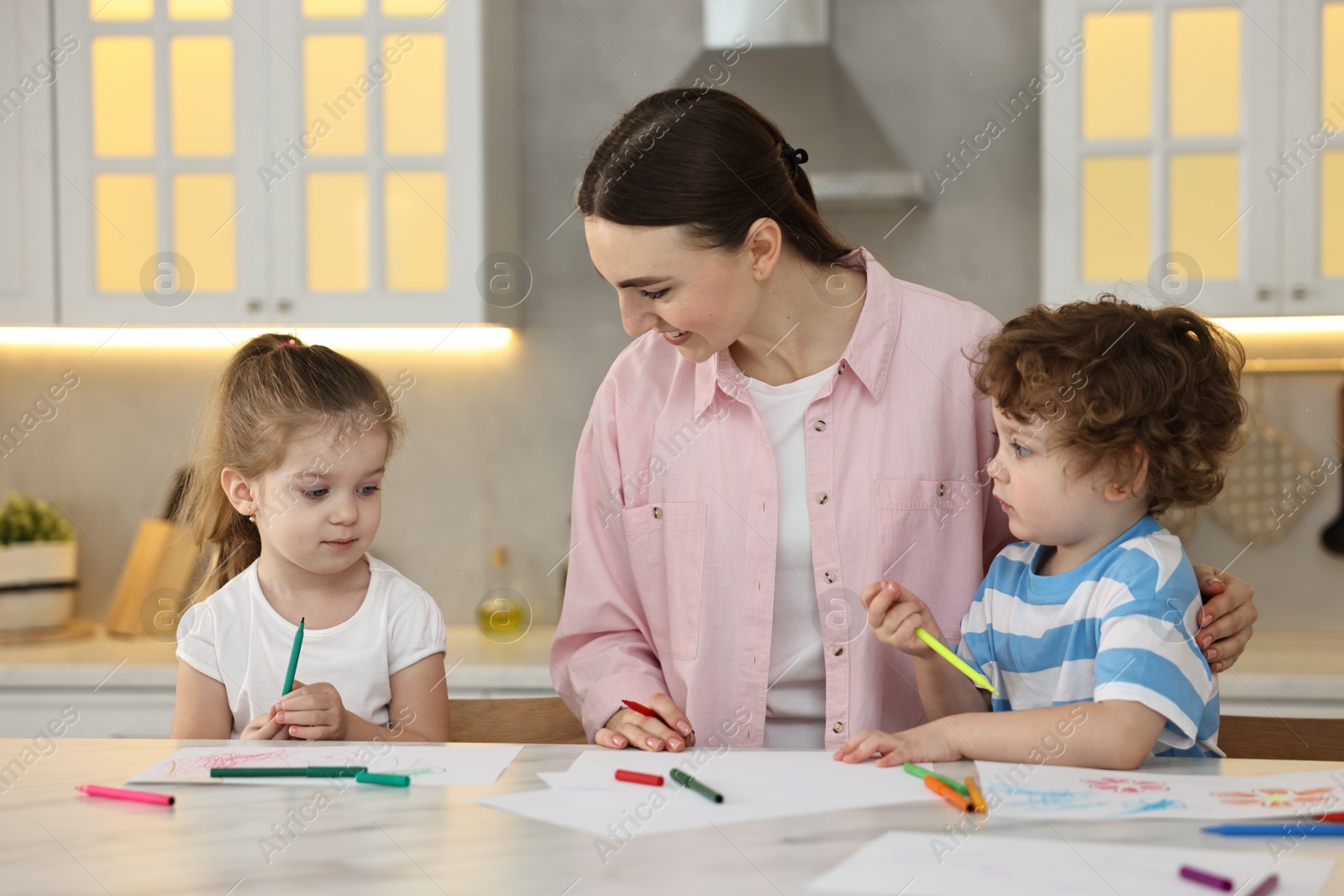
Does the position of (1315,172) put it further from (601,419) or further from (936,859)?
(936,859)

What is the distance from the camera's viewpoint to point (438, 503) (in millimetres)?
2857

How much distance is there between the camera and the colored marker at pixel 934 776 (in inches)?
36.1

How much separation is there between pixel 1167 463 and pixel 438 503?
1985 millimetres

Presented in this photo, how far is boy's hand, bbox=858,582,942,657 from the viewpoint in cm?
115

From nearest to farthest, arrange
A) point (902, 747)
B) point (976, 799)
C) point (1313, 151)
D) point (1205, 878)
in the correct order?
point (1205, 878), point (976, 799), point (902, 747), point (1313, 151)

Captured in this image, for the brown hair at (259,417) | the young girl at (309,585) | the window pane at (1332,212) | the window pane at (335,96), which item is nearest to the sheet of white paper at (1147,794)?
the young girl at (309,585)

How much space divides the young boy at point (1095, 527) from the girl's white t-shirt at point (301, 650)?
24.6 inches

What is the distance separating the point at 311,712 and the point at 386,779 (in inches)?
9.9

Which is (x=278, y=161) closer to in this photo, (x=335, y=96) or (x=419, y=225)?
(x=335, y=96)

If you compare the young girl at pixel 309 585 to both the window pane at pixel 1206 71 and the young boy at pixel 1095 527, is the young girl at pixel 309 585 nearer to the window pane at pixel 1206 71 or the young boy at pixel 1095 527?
the young boy at pixel 1095 527

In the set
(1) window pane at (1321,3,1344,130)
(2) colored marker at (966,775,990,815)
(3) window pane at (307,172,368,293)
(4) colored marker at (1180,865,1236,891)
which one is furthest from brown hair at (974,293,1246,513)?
(3) window pane at (307,172,368,293)

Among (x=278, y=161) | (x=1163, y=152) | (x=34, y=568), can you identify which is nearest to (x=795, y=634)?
(x=1163, y=152)

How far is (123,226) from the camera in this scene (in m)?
2.56

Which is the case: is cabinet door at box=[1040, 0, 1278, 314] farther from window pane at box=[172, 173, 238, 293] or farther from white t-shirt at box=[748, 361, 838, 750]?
window pane at box=[172, 173, 238, 293]
